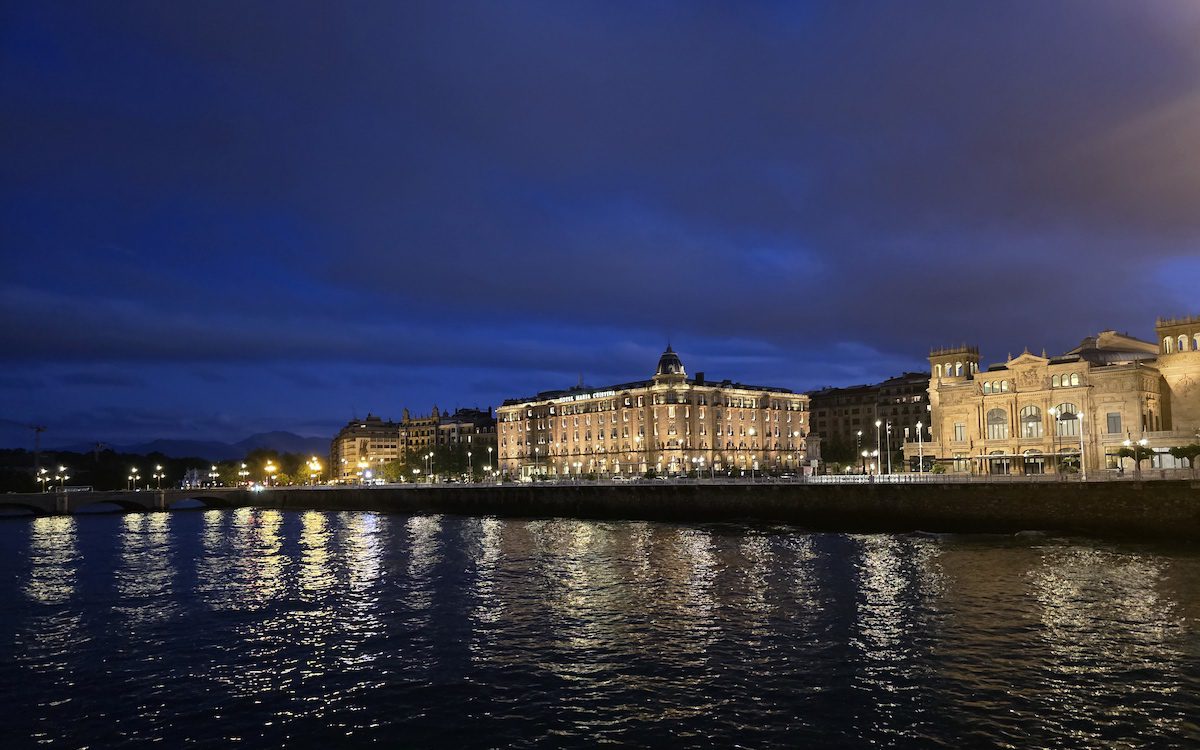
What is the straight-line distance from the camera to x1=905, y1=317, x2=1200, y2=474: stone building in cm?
11306

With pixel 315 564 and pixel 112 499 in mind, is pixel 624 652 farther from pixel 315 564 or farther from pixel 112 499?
pixel 112 499

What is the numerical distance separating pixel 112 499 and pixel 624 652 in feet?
558

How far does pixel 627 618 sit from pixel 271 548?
53.5 m

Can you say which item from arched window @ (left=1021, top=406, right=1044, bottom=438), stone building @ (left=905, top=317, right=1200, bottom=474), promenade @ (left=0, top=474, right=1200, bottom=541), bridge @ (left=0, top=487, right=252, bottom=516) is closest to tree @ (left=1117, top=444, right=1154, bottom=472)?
promenade @ (left=0, top=474, right=1200, bottom=541)

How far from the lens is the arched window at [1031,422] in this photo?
122 metres

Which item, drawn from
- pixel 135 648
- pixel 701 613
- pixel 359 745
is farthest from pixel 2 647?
pixel 701 613

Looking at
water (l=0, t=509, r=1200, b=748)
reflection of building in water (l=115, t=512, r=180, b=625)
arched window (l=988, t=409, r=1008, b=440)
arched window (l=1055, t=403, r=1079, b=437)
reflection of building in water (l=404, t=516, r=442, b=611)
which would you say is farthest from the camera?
arched window (l=988, t=409, r=1008, b=440)

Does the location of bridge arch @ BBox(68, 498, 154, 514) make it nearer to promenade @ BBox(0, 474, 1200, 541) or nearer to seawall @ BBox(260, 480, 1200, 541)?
promenade @ BBox(0, 474, 1200, 541)

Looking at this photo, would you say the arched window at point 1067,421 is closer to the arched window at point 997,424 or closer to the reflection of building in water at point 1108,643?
the arched window at point 997,424

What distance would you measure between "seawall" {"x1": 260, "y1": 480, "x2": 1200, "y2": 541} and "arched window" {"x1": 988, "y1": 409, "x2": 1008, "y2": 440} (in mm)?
49503

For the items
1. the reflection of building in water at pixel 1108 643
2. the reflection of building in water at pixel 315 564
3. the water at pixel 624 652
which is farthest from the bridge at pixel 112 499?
the reflection of building in water at pixel 1108 643

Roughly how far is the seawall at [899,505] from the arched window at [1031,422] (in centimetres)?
4924

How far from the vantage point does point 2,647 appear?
3628 cm

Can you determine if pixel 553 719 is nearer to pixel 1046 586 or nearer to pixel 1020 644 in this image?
pixel 1020 644
